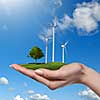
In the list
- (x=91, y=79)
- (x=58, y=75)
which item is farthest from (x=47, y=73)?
(x=91, y=79)

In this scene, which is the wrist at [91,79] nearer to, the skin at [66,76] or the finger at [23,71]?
the skin at [66,76]

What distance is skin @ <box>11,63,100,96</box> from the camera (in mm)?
3721

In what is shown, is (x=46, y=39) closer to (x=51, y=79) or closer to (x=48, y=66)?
(x=48, y=66)

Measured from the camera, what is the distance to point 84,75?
393 centimetres

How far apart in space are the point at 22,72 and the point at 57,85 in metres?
0.43

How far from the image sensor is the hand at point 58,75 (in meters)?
3.71

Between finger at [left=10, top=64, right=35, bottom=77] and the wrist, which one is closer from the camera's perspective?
finger at [left=10, top=64, right=35, bottom=77]

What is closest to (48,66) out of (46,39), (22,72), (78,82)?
(78,82)

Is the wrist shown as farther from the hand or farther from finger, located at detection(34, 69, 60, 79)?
finger, located at detection(34, 69, 60, 79)

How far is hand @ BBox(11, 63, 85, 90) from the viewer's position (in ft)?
12.2

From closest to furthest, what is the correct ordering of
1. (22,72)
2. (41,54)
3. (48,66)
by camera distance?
(22,72), (48,66), (41,54)

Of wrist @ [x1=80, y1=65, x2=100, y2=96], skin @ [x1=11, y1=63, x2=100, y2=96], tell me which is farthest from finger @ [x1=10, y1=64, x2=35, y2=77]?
wrist @ [x1=80, y1=65, x2=100, y2=96]

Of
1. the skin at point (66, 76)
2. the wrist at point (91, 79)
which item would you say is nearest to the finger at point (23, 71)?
the skin at point (66, 76)

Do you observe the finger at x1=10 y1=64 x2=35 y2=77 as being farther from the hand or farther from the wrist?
the wrist
